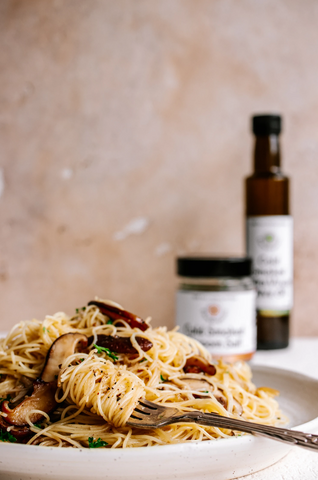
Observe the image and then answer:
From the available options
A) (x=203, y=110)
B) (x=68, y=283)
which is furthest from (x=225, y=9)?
(x=68, y=283)

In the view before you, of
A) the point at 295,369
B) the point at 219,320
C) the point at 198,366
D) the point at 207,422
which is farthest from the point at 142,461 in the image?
the point at 295,369

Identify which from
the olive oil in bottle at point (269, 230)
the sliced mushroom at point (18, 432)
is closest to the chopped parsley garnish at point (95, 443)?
the sliced mushroom at point (18, 432)

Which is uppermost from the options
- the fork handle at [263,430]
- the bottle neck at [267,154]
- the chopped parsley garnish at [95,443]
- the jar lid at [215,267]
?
the bottle neck at [267,154]

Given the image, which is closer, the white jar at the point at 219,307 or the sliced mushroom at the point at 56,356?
the sliced mushroom at the point at 56,356

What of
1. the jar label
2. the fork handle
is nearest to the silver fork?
the fork handle

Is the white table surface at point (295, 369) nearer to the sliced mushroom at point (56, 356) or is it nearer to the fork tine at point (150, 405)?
the fork tine at point (150, 405)

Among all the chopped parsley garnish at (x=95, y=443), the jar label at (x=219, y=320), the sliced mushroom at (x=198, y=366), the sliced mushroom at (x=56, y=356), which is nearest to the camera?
the chopped parsley garnish at (x=95, y=443)

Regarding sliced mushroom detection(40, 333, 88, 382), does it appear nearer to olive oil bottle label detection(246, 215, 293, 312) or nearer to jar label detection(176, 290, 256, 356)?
jar label detection(176, 290, 256, 356)
